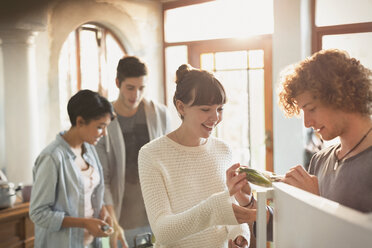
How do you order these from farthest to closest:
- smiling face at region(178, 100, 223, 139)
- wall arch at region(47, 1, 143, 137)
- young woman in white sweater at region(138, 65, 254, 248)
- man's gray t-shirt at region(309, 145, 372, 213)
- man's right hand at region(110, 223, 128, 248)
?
wall arch at region(47, 1, 143, 137) → man's right hand at region(110, 223, 128, 248) → smiling face at region(178, 100, 223, 139) → young woman in white sweater at region(138, 65, 254, 248) → man's gray t-shirt at region(309, 145, 372, 213)

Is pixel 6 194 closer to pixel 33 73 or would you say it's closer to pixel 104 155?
pixel 104 155

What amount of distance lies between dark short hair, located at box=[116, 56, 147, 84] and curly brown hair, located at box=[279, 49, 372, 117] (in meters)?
1.43

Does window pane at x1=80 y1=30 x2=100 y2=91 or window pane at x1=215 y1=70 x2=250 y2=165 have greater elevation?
window pane at x1=80 y1=30 x2=100 y2=91

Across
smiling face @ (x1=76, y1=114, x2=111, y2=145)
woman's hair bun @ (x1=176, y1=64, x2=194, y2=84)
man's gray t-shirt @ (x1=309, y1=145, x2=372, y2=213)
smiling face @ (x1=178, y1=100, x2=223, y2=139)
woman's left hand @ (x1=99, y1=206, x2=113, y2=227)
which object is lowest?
woman's left hand @ (x1=99, y1=206, x2=113, y2=227)

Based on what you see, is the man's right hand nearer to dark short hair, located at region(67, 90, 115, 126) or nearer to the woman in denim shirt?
the woman in denim shirt

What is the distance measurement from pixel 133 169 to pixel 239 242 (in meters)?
1.61

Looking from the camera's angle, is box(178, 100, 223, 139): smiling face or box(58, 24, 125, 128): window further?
box(58, 24, 125, 128): window

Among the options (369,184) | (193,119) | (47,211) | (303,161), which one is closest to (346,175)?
(369,184)

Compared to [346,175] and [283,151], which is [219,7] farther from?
[346,175]

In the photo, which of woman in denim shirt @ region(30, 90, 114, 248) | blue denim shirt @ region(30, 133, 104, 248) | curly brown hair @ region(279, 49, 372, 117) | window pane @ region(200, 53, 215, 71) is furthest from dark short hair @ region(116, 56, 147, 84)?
window pane @ region(200, 53, 215, 71)

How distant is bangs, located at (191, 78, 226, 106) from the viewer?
4.45 ft

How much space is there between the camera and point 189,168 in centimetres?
140

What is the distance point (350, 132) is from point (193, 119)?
1.59 ft

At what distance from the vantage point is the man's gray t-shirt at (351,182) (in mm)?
1073
